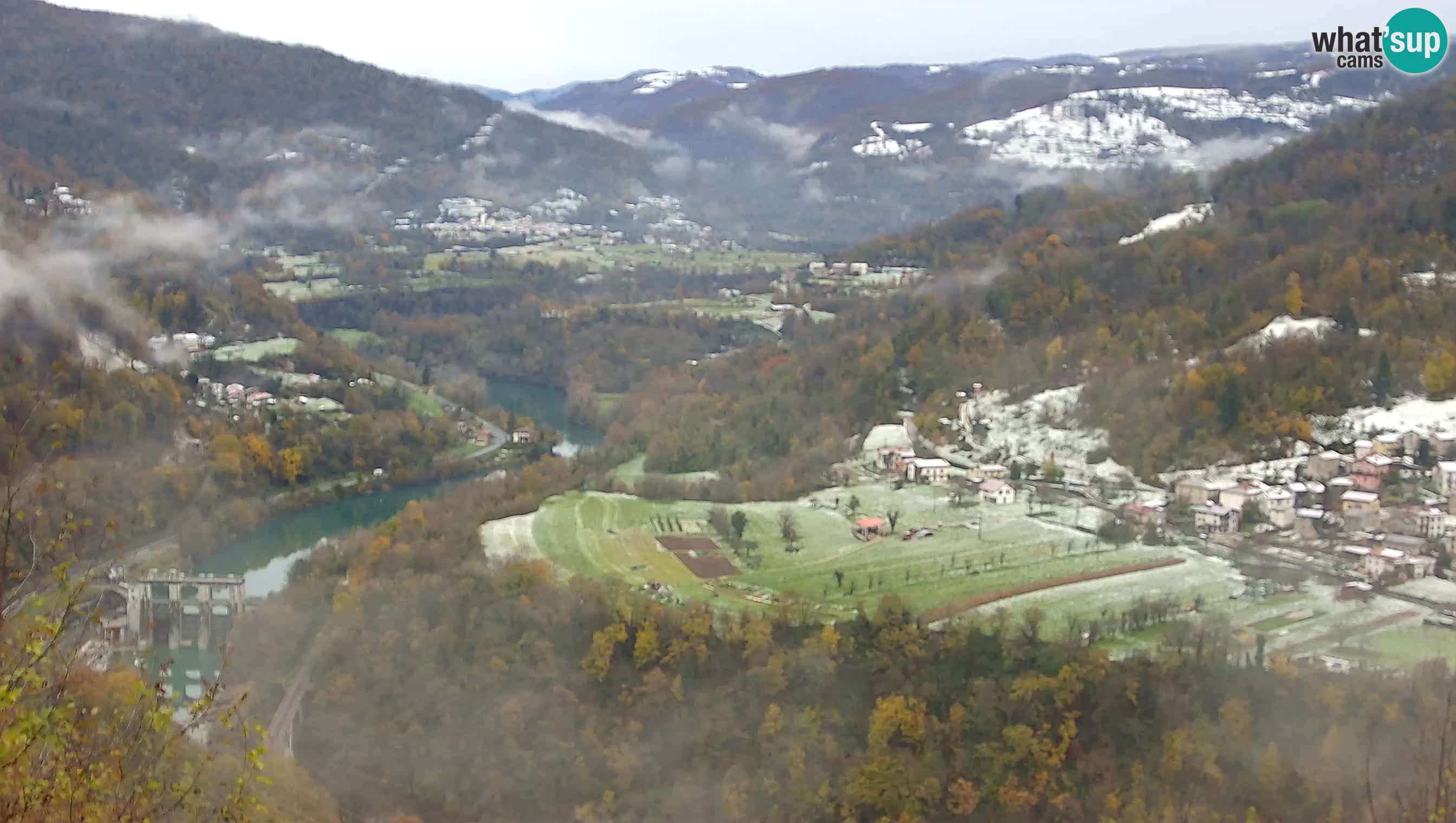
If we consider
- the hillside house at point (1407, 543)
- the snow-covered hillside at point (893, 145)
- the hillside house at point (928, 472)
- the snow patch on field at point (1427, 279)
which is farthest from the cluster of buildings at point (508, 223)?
the hillside house at point (1407, 543)

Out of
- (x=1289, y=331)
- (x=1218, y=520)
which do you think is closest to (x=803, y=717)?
(x=1218, y=520)

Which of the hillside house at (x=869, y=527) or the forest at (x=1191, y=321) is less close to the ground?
the forest at (x=1191, y=321)

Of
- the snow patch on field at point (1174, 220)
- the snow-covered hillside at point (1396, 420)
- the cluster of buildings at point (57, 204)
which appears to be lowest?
the snow-covered hillside at point (1396, 420)

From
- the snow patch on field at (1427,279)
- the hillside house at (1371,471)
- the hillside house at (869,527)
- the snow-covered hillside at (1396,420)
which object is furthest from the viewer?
the snow patch on field at (1427,279)

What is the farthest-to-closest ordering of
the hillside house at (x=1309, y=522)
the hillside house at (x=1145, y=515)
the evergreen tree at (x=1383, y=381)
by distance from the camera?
the evergreen tree at (x=1383, y=381) < the hillside house at (x=1145, y=515) < the hillside house at (x=1309, y=522)

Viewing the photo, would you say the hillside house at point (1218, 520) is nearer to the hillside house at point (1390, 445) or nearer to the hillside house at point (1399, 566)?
the hillside house at point (1399, 566)

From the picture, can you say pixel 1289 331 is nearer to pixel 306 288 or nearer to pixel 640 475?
pixel 640 475
